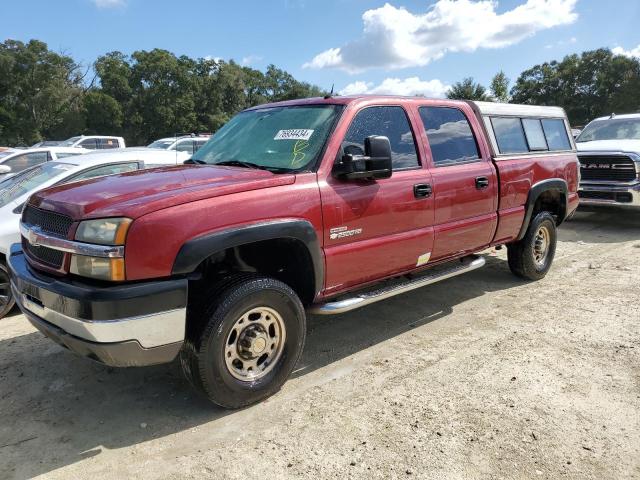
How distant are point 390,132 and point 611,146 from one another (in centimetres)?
725

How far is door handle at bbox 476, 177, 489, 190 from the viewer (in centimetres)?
460

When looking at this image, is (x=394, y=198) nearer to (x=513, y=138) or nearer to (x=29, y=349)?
(x=513, y=138)

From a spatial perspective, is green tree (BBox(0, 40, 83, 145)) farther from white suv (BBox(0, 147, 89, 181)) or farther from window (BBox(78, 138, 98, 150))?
white suv (BBox(0, 147, 89, 181))

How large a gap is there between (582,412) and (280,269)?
85.8 inches

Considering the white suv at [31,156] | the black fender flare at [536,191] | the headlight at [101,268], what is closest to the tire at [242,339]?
the headlight at [101,268]

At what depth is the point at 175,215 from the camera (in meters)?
2.74

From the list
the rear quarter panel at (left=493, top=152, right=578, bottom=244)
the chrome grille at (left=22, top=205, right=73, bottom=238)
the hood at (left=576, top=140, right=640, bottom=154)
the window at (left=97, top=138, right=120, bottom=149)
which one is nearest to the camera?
the chrome grille at (left=22, top=205, right=73, bottom=238)

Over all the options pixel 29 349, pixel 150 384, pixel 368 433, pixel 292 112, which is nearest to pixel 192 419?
pixel 150 384

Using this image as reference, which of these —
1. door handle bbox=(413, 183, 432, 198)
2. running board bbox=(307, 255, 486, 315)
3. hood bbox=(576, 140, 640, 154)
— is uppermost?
hood bbox=(576, 140, 640, 154)

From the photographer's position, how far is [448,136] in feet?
14.9

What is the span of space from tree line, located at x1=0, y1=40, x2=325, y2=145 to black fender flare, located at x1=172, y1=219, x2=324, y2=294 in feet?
190

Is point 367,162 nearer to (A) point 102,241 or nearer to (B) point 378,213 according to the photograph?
(B) point 378,213

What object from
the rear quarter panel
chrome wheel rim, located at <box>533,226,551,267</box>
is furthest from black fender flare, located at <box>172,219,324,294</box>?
chrome wheel rim, located at <box>533,226,551,267</box>

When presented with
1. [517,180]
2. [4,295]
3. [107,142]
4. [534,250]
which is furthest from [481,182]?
[107,142]
